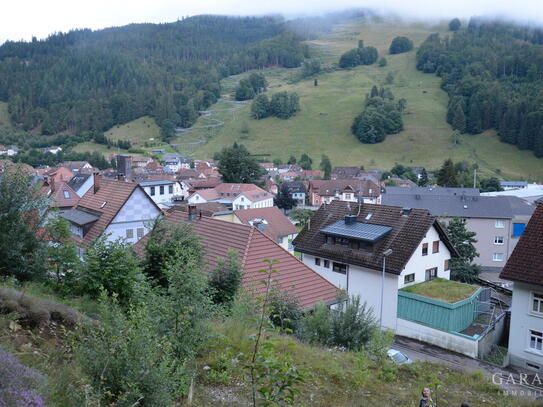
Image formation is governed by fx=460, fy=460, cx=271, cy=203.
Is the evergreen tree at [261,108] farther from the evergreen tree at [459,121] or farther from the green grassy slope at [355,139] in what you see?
the evergreen tree at [459,121]

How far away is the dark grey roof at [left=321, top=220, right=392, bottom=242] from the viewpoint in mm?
24642

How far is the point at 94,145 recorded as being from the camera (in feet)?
505

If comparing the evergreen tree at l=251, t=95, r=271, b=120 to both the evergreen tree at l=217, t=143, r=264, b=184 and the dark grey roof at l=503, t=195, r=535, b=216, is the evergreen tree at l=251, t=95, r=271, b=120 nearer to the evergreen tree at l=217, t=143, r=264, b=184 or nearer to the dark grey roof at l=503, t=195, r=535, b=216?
the evergreen tree at l=217, t=143, r=264, b=184

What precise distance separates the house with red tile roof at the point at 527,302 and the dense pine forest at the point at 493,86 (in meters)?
114

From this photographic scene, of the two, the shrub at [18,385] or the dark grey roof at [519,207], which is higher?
the shrub at [18,385]

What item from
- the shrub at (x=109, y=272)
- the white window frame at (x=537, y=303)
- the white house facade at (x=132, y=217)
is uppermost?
the shrub at (x=109, y=272)

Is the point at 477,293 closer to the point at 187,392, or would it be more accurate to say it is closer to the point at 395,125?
the point at 187,392

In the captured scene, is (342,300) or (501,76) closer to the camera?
(342,300)

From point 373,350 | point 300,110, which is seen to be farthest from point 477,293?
point 300,110

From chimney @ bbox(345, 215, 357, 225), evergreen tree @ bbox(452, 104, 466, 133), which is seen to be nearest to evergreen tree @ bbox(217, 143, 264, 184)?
chimney @ bbox(345, 215, 357, 225)

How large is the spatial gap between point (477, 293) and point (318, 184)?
71.7 m

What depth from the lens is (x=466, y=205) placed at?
1804 inches

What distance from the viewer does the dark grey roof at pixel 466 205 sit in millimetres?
44406

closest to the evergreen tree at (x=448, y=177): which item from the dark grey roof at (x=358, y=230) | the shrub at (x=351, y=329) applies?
the dark grey roof at (x=358, y=230)
